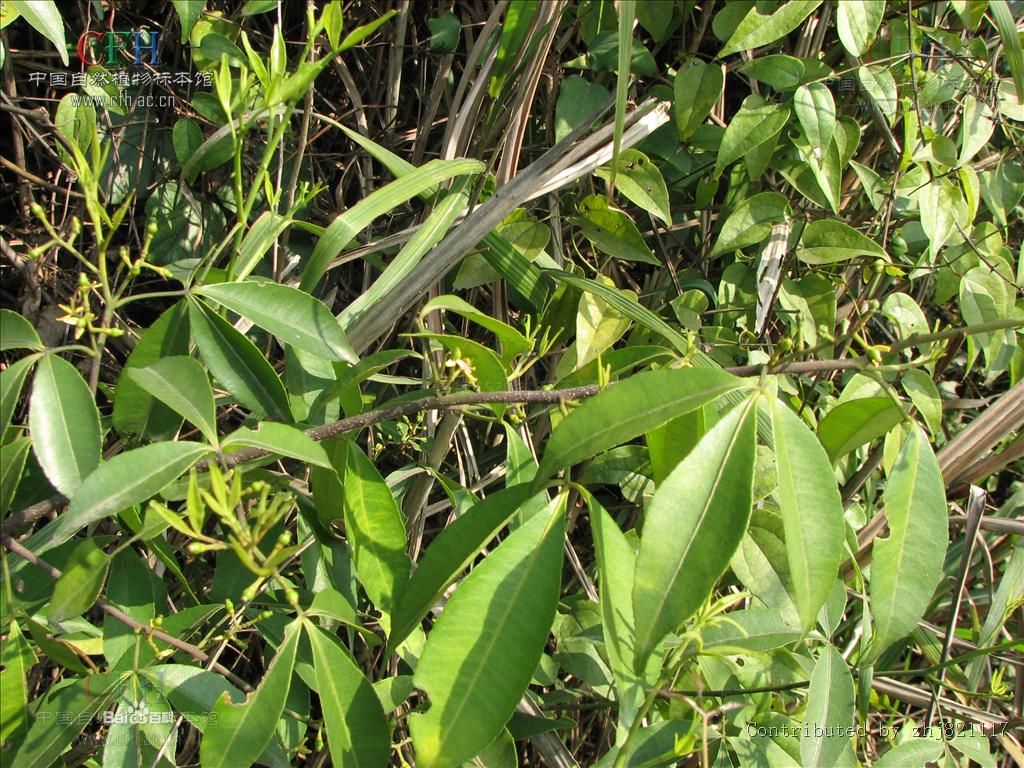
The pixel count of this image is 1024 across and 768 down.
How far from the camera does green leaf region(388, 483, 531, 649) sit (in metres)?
0.67

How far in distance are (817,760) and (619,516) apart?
1.54 feet

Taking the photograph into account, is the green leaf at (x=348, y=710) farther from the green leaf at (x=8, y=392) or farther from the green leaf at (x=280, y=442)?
the green leaf at (x=8, y=392)

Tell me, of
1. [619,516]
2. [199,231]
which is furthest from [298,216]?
[619,516]

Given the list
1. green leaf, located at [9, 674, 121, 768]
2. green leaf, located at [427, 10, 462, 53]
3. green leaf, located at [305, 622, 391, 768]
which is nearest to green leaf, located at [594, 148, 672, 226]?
green leaf, located at [427, 10, 462, 53]

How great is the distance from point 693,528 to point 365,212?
45 cm

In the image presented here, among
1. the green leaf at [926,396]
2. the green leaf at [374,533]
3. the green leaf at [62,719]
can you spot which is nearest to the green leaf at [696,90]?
the green leaf at [926,396]

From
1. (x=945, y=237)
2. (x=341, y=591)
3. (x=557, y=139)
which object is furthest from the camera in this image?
(x=945, y=237)

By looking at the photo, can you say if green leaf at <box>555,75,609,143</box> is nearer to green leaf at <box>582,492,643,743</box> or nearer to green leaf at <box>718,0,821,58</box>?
green leaf at <box>718,0,821,58</box>

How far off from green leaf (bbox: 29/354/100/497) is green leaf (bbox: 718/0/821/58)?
819 millimetres

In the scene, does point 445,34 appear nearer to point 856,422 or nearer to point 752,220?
point 752,220

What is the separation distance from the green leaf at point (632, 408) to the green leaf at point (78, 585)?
1.17ft

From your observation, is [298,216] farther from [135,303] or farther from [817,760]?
[817,760]

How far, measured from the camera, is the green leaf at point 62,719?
691 millimetres

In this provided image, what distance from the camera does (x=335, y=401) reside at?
31.9 inches
